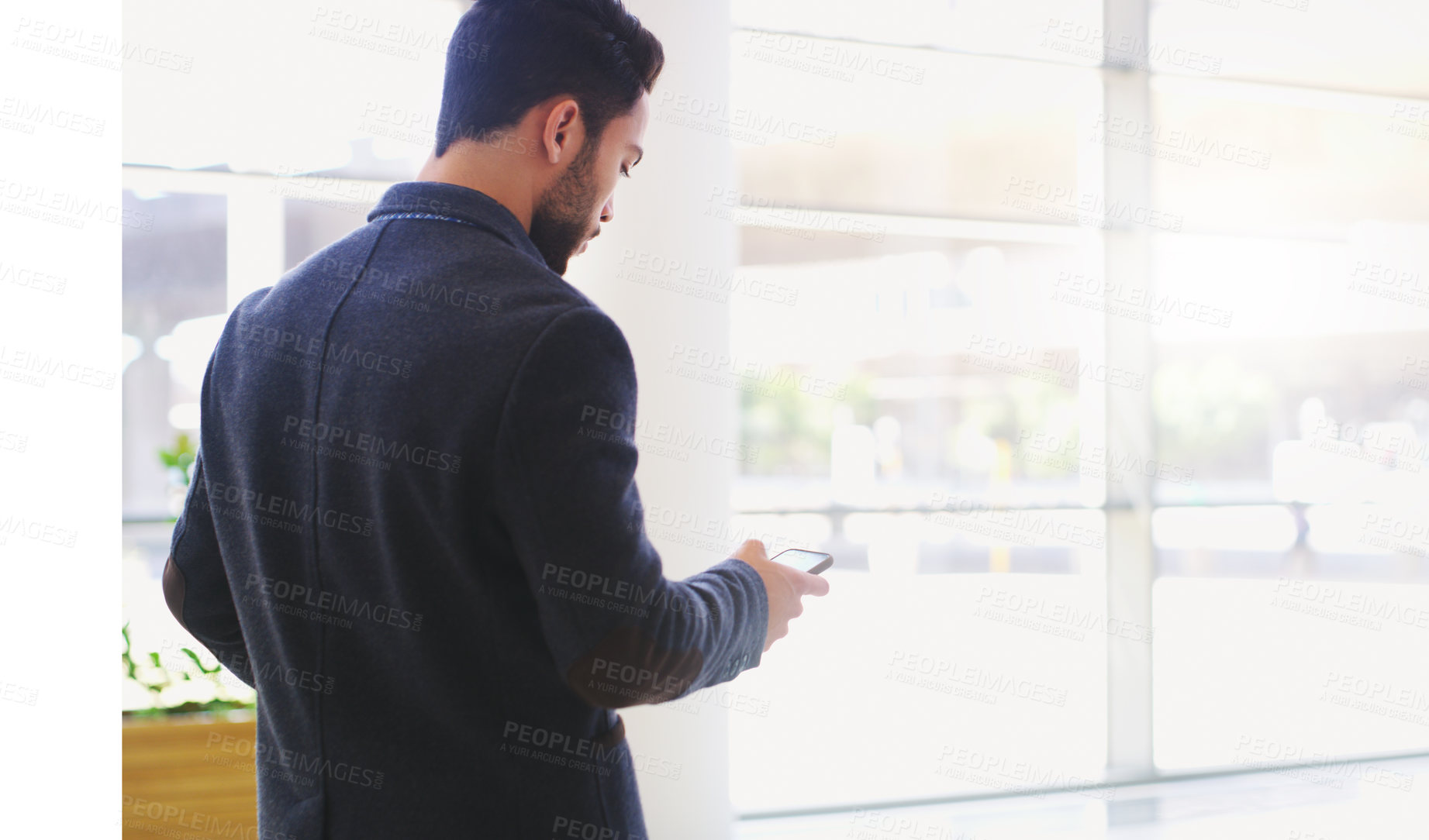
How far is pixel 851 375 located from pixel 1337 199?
7.86 feet

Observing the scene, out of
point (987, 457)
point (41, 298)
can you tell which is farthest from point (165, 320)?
point (987, 457)

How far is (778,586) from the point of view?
3.38 feet

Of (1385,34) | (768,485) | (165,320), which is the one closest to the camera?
(165,320)

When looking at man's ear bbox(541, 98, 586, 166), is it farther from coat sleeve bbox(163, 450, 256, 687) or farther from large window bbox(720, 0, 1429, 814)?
large window bbox(720, 0, 1429, 814)

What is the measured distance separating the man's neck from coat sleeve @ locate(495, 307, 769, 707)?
0.23 meters

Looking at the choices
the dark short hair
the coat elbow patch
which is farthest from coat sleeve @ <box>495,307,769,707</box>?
the dark short hair

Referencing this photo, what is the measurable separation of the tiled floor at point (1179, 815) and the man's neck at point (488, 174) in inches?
114

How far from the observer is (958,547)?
12.6 feet

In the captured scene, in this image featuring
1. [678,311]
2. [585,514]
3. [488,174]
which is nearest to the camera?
[585,514]

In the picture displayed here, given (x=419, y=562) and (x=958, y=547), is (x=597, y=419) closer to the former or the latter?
(x=419, y=562)

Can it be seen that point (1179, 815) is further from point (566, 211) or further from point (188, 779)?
point (566, 211)

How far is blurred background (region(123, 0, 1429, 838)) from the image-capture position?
317 centimetres

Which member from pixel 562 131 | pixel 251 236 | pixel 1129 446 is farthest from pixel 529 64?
pixel 1129 446

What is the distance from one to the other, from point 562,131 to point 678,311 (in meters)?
1.92
